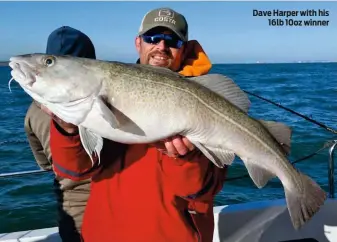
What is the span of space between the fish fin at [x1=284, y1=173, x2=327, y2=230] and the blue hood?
1990 millimetres

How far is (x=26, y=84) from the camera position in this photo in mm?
2305

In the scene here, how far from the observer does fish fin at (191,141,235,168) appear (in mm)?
2432

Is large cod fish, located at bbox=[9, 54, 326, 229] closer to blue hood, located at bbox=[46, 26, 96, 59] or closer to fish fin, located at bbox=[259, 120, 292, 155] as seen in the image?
fish fin, located at bbox=[259, 120, 292, 155]

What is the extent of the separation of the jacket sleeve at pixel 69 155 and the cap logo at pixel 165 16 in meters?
1.07

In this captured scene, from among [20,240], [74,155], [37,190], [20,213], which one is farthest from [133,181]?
[37,190]

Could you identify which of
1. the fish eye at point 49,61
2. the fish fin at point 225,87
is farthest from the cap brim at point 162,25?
the fish eye at point 49,61

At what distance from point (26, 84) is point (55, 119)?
278mm

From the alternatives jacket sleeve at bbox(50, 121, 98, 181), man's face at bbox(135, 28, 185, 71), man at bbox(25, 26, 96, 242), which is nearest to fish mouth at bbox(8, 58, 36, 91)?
jacket sleeve at bbox(50, 121, 98, 181)

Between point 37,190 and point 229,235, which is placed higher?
point 229,235

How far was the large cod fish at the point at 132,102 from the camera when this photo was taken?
230 cm

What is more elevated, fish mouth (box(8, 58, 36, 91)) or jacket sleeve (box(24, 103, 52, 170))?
fish mouth (box(8, 58, 36, 91))

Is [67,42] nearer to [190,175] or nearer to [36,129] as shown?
[36,129]

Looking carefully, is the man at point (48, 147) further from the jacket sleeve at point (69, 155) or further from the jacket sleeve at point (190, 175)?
the jacket sleeve at point (190, 175)

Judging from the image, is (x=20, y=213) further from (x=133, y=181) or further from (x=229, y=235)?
(x=133, y=181)
